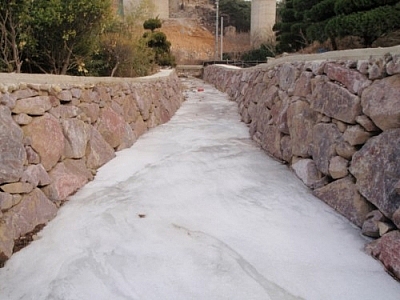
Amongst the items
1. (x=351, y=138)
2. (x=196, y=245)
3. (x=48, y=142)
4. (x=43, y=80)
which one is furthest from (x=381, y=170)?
(x=43, y=80)

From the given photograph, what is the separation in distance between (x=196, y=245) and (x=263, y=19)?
21.5 metres

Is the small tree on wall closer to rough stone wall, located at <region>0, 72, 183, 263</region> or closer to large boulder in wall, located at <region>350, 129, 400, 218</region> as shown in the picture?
rough stone wall, located at <region>0, 72, 183, 263</region>

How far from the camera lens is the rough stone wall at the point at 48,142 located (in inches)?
78.7

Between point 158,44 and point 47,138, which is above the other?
point 158,44

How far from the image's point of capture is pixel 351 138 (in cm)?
226

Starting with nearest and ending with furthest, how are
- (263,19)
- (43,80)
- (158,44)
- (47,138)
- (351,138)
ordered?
1. (351,138)
2. (47,138)
3. (43,80)
4. (158,44)
5. (263,19)

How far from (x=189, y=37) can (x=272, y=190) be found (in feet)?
81.8

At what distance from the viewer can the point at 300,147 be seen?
3037mm

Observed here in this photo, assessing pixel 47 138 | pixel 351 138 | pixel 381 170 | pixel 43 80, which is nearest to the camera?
pixel 381 170

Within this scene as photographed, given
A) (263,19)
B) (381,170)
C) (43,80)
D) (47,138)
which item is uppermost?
(263,19)

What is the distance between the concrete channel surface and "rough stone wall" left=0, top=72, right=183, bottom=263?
0.44ft

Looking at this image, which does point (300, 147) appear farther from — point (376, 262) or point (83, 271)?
point (83, 271)

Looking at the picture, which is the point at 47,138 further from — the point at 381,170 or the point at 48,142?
the point at 381,170

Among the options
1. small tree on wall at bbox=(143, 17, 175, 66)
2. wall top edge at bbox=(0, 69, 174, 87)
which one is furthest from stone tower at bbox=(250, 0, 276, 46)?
wall top edge at bbox=(0, 69, 174, 87)
